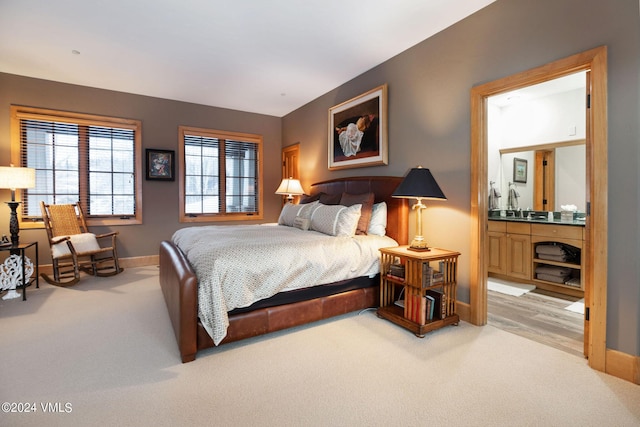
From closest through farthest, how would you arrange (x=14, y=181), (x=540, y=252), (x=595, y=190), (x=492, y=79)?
(x=595, y=190) → (x=492, y=79) → (x=14, y=181) → (x=540, y=252)

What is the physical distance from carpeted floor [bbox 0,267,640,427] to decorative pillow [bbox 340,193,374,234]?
100 cm

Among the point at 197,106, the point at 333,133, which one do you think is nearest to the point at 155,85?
the point at 197,106

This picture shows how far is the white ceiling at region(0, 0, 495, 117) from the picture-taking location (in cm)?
263

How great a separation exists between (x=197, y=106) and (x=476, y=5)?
14.3 feet

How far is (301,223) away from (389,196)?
105cm

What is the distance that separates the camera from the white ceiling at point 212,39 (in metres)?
2.63

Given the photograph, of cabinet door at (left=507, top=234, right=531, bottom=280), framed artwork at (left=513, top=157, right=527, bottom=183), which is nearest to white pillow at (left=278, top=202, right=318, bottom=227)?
cabinet door at (left=507, top=234, right=531, bottom=280)

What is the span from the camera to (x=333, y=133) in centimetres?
454

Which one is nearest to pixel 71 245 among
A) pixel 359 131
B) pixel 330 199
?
pixel 330 199

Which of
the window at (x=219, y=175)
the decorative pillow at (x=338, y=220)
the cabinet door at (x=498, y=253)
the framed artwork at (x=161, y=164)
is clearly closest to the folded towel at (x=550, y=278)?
the cabinet door at (x=498, y=253)

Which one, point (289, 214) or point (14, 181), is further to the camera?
point (289, 214)

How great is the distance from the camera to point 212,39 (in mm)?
3143

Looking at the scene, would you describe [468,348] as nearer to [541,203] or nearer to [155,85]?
[541,203]

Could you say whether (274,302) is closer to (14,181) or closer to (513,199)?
(14,181)
